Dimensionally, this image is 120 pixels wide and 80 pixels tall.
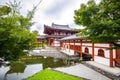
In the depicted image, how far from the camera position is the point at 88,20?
645cm

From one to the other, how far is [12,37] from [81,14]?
3.34 meters

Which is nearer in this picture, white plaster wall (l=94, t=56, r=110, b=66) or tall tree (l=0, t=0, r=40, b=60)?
tall tree (l=0, t=0, r=40, b=60)

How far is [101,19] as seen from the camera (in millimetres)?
6410

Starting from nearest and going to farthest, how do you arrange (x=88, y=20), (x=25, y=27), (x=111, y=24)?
1. (x=111, y=24)
2. (x=88, y=20)
3. (x=25, y=27)

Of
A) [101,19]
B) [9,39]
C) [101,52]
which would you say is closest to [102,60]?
[101,52]

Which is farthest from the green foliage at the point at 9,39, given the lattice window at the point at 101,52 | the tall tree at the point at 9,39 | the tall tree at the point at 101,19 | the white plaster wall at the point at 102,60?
the lattice window at the point at 101,52

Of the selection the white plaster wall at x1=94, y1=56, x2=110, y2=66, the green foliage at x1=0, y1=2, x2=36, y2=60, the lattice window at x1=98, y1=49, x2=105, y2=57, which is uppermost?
the green foliage at x1=0, y1=2, x2=36, y2=60

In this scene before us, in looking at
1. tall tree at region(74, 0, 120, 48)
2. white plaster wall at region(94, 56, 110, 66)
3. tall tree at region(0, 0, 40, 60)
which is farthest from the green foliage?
white plaster wall at region(94, 56, 110, 66)

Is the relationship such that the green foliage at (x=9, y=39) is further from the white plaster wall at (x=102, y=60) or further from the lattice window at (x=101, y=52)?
the lattice window at (x=101, y=52)

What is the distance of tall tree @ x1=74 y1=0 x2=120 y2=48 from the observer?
5.95 m

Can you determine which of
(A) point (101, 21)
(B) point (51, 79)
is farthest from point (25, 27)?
(A) point (101, 21)

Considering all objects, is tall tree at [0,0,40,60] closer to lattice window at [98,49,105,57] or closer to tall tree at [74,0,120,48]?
tall tree at [74,0,120,48]

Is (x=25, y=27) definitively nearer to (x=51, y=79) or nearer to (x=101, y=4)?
(x=51, y=79)

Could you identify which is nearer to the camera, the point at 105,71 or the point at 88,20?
the point at 88,20
